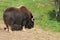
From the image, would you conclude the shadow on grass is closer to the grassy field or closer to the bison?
the grassy field

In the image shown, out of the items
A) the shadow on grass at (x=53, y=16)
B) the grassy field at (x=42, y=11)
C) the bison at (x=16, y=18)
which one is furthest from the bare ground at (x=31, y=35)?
the shadow on grass at (x=53, y=16)

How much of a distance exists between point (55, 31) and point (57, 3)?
2.80 metres

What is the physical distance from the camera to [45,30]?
9.84 metres

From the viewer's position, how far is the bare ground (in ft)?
28.7

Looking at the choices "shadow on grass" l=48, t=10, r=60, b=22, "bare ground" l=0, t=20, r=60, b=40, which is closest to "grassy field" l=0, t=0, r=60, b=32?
"shadow on grass" l=48, t=10, r=60, b=22

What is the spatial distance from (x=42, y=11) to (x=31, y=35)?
4061mm

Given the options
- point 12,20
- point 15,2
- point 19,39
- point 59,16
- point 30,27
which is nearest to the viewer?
point 19,39

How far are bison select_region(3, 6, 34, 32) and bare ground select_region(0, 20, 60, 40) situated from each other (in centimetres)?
33

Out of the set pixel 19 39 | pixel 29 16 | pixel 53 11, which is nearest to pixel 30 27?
pixel 29 16

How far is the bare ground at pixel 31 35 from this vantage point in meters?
8.73

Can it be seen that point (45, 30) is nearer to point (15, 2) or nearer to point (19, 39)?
point (19, 39)

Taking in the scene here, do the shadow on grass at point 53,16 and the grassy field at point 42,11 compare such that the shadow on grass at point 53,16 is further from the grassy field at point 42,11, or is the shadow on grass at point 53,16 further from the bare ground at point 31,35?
the bare ground at point 31,35

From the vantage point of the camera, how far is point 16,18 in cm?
954

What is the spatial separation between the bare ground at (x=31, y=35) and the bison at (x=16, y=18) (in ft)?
1.10
